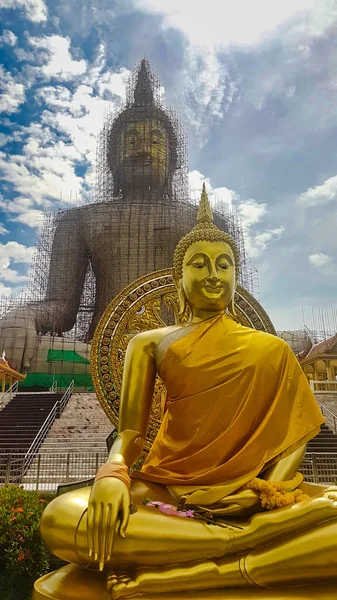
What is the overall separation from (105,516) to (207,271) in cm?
154

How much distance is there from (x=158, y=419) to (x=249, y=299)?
1.22 m

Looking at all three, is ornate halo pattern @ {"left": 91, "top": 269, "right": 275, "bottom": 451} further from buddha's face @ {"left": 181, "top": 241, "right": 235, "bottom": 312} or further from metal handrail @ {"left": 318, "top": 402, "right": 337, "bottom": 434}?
metal handrail @ {"left": 318, "top": 402, "right": 337, "bottom": 434}

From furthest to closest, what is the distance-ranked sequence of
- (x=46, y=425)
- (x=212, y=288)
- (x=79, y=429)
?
(x=79, y=429)
(x=46, y=425)
(x=212, y=288)

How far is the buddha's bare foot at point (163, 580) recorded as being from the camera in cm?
206

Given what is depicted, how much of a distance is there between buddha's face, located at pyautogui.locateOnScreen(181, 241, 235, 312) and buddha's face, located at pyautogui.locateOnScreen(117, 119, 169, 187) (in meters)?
23.1

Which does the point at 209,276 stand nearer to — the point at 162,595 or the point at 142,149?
the point at 162,595

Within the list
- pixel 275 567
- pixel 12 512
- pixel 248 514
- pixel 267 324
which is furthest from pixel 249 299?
pixel 12 512

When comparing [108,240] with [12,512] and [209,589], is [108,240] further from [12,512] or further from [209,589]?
[209,589]

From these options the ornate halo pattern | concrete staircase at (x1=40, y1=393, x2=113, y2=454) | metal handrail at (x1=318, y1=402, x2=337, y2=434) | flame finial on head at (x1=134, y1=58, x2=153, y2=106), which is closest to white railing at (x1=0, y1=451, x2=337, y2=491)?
concrete staircase at (x1=40, y1=393, x2=113, y2=454)

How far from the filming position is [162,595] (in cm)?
207

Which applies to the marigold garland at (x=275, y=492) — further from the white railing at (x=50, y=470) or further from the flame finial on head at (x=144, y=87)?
the flame finial on head at (x=144, y=87)

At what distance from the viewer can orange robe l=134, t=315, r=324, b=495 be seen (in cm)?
262

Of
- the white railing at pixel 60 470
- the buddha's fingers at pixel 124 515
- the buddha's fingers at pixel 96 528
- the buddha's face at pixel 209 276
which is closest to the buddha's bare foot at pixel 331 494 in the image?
the buddha's fingers at pixel 124 515

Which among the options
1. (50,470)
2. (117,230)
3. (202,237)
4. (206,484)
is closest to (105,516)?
(206,484)
